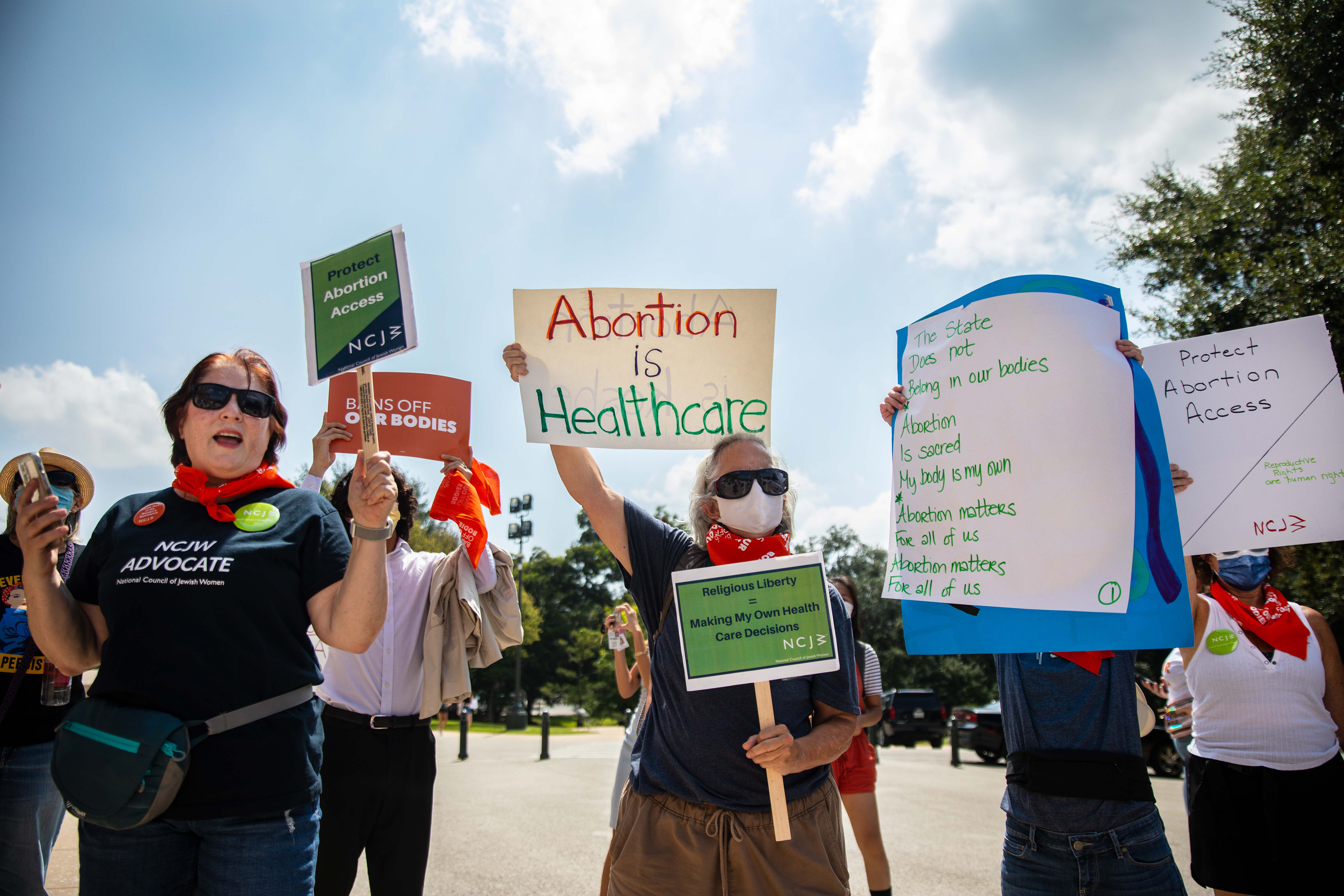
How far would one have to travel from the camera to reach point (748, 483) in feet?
8.49

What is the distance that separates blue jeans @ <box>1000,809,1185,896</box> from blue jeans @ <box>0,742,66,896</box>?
3320mm

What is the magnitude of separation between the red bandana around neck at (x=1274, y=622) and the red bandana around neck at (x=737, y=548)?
2217 mm

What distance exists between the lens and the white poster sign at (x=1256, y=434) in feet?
10.2

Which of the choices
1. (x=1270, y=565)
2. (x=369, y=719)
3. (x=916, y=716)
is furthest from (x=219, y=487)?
(x=916, y=716)

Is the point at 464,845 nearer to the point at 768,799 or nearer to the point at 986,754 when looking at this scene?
the point at 768,799

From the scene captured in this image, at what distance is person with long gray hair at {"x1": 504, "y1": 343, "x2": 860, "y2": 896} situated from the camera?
2.24 metres

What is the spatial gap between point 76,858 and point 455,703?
14.1ft

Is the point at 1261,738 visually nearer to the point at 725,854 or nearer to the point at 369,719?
the point at 725,854

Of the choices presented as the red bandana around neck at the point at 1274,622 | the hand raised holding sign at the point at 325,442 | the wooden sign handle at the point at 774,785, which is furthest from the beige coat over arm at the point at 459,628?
the red bandana around neck at the point at 1274,622

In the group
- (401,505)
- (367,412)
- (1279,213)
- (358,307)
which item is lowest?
(401,505)

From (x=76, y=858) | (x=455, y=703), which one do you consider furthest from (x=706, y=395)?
(x=76, y=858)

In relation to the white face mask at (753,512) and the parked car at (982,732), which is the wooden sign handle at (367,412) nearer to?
the white face mask at (753,512)

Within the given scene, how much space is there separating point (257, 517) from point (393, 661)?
1250mm

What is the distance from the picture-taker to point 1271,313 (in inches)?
417
